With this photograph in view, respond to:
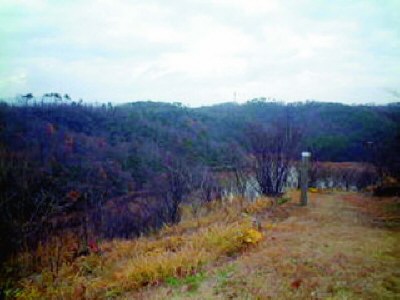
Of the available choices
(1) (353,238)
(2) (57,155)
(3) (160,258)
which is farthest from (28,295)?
(2) (57,155)

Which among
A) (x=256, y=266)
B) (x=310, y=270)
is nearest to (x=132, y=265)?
(x=256, y=266)

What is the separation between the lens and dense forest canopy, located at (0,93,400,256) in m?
14.3

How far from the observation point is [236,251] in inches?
220

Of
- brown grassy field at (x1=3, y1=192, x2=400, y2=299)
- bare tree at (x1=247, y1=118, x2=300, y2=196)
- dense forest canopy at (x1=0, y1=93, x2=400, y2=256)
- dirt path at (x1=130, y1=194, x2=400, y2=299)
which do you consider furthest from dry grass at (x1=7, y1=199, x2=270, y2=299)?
bare tree at (x1=247, y1=118, x2=300, y2=196)

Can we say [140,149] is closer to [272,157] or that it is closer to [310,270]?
[272,157]

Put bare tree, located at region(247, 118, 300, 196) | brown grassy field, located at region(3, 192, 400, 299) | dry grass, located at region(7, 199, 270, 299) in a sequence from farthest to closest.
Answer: bare tree, located at region(247, 118, 300, 196) < dry grass, located at region(7, 199, 270, 299) < brown grassy field, located at region(3, 192, 400, 299)

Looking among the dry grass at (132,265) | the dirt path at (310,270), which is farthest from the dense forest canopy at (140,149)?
the dirt path at (310,270)

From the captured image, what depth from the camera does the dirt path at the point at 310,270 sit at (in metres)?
3.81

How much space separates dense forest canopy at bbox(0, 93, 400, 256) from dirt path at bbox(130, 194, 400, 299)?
5311 millimetres

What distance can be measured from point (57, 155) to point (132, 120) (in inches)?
752

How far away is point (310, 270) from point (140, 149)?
39.2m

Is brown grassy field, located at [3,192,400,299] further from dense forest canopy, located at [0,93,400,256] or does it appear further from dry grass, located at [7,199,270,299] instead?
dense forest canopy, located at [0,93,400,256]

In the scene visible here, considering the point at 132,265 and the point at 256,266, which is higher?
the point at 256,266

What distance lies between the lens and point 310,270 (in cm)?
436
